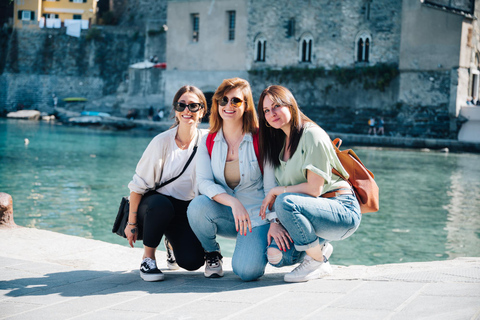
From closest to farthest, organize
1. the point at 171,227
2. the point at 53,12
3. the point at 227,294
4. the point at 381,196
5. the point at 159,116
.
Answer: the point at 227,294
the point at 171,227
the point at 381,196
the point at 159,116
the point at 53,12

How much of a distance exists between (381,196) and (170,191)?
27.2ft

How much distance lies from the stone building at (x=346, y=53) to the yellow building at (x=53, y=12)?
15908 mm

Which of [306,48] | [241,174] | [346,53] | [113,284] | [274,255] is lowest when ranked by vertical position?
[113,284]

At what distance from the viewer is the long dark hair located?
3770 millimetres

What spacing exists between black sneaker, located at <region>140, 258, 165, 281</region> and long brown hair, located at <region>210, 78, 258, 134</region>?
96 centimetres

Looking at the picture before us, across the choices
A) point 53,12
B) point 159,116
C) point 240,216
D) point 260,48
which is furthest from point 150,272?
point 53,12

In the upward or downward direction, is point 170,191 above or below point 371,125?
below

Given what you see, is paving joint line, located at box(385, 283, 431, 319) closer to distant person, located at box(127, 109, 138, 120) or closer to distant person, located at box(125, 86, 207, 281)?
distant person, located at box(125, 86, 207, 281)

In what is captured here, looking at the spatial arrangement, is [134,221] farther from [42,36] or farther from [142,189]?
[42,36]

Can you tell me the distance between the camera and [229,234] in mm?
4055

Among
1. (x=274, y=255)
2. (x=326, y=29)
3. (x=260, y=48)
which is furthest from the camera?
(x=260, y=48)

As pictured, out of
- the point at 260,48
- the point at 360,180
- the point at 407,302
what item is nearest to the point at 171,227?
the point at 360,180

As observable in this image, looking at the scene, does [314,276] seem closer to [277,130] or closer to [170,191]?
[277,130]

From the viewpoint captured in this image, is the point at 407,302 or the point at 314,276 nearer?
the point at 407,302
